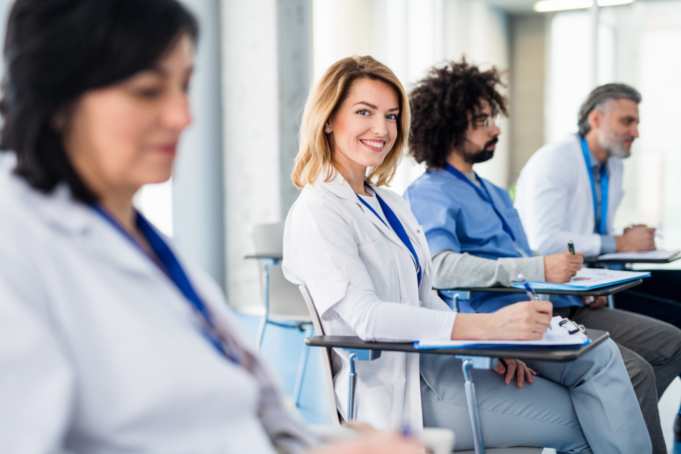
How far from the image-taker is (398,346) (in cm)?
135

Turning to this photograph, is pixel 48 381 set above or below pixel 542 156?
below

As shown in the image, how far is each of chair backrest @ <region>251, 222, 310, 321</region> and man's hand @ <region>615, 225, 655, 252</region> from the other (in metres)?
1.58

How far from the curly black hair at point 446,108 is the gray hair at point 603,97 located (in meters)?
0.95

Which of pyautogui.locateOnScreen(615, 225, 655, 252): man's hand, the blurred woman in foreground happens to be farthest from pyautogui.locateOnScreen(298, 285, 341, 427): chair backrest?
pyautogui.locateOnScreen(615, 225, 655, 252): man's hand

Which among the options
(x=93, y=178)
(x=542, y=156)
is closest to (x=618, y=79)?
(x=542, y=156)

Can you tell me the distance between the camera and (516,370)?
1.57m

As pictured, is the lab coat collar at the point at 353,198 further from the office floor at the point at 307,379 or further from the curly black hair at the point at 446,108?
the office floor at the point at 307,379

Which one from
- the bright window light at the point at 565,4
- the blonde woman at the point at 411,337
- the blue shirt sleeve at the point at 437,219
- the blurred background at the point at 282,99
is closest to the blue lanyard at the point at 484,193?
the blue shirt sleeve at the point at 437,219

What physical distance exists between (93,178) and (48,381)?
25cm

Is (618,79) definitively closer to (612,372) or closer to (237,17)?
(237,17)

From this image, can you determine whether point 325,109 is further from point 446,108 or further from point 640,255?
point 640,255

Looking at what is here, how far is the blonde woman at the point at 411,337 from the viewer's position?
142 cm

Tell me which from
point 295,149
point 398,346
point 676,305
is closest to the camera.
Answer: point 398,346

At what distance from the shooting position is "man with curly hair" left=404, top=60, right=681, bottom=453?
2.03 metres
